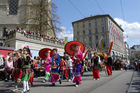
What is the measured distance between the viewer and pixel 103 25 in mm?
66125

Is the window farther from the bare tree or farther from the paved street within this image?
the paved street

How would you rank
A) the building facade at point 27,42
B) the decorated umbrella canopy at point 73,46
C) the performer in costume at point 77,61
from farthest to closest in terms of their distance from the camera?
1. the building facade at point 27,42
2. the decorated umbrella canopy at point 73,46
3. the performer in costume at point 77,61

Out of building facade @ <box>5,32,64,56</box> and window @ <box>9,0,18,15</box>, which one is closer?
building facade @ <box>5,32,64,56</box>

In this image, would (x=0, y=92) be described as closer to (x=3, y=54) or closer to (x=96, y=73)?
(x=96, y=73)

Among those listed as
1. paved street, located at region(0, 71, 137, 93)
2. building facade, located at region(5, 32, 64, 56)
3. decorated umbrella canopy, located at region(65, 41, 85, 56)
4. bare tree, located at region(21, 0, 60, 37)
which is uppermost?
bare tree, located at region(21, 0, 60, 37)

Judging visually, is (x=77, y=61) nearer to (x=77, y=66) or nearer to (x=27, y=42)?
(x=77, y=66)

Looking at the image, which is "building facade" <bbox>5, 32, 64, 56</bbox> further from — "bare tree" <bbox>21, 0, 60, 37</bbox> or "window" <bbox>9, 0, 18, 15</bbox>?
"window" <bbox>9, 0, 18, 15</bbox>

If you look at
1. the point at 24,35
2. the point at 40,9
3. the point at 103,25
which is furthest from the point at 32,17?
the point at 103,25

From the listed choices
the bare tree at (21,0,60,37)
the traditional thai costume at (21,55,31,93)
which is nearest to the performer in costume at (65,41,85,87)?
the traditional thai costume at (21,55,31,93)

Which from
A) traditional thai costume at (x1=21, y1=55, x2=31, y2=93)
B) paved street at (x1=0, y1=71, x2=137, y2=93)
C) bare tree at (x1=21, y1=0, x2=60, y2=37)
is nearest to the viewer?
traditional thai costume at (x1=21, y1=55, x2=31, y2=93)

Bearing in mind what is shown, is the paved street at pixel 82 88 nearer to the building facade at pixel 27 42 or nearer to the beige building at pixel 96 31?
the building facade at pixel 27 42

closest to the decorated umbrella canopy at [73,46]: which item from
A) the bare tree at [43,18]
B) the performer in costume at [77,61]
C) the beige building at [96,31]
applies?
the performer in costume at [77,61]

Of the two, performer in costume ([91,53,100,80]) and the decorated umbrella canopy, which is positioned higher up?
the decorated umbrella canopy

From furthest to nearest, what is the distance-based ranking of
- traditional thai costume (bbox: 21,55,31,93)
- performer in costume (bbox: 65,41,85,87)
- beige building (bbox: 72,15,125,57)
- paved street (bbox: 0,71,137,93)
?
beige building (bbox: 72,15,125,57) < performer in costume (bbox: 65,41,85,87) < paved street (bbox: 0,71,137,93) < traditional thai costume (bbox: 21,55,31,93)
